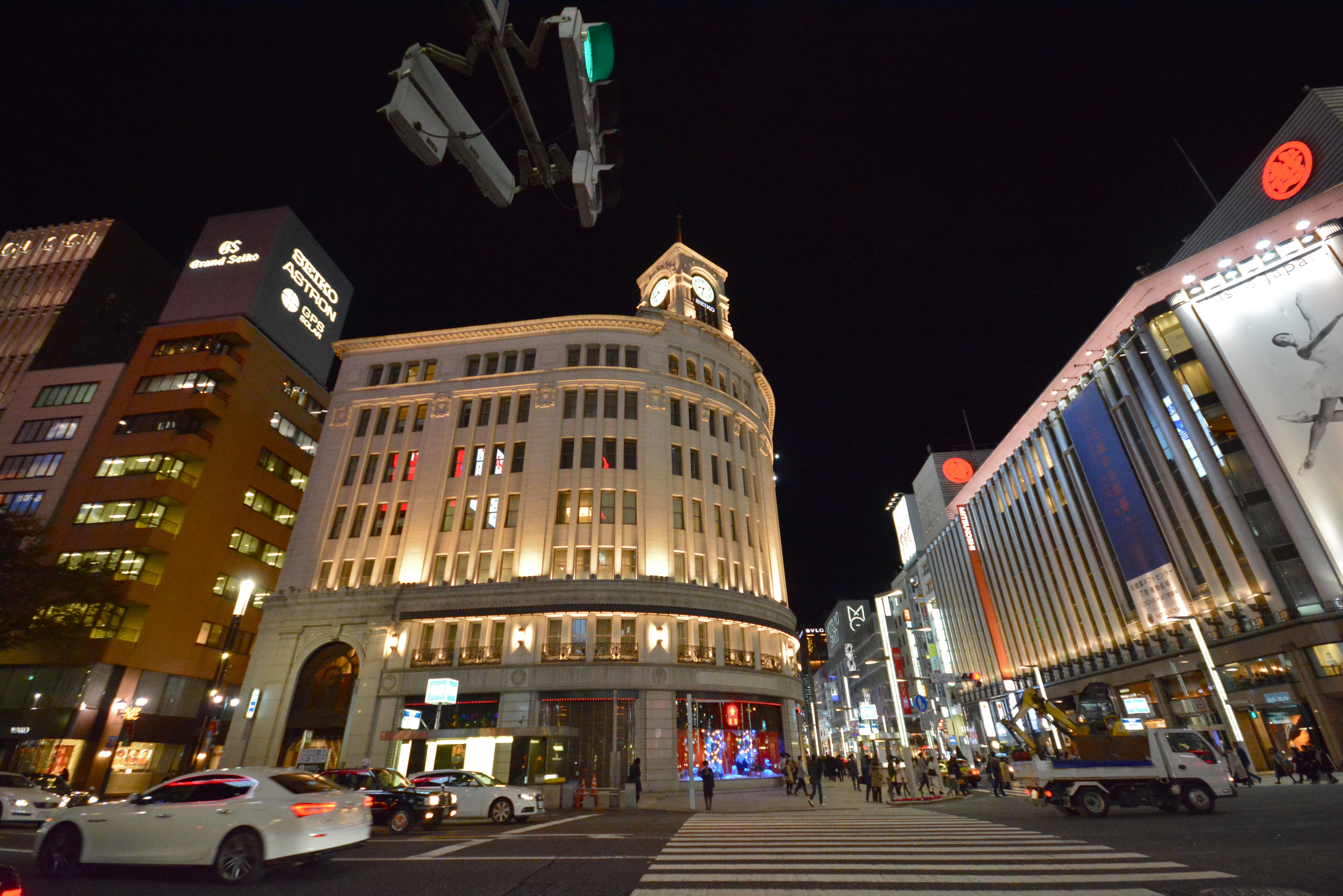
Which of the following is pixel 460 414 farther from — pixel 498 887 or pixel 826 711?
pixel 826 711

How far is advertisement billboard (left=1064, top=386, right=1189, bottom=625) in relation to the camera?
38.6 m

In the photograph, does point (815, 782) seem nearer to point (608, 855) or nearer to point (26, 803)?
point (608, 855)

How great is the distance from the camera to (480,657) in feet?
106

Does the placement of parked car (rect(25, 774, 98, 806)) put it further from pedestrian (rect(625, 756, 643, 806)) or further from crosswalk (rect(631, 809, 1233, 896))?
crosswalk (rect(631, 809, 1233, 896))

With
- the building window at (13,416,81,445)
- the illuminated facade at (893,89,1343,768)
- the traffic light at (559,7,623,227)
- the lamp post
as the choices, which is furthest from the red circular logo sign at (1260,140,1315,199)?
the building window at (13,416,81,445)

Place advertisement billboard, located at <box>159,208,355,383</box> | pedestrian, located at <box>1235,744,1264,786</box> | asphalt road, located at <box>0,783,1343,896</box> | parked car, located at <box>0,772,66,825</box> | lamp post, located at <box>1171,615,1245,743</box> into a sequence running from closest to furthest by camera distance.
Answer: asphalt road, located at <box>0,783,1343,896</box> < parked car, located at <box>0,772,66,825</box> < pedestrian, located at <box>1235,744,1264,786</box> < lamp post, located at <box>1171,615,1245,743</box> < advertisement billboard, located at <box>159,208,355,383</box>

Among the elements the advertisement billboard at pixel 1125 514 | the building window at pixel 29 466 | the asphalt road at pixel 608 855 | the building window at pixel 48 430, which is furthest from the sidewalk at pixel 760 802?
the building window at pixel 48 430

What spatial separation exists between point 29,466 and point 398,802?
48.7 metres

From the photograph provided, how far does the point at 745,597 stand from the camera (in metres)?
37.0

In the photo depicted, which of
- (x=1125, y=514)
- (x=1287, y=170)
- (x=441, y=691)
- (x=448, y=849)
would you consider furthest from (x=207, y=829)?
(x=1287, y=170)

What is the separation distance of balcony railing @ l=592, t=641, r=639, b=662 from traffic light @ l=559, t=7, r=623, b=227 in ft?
95.2

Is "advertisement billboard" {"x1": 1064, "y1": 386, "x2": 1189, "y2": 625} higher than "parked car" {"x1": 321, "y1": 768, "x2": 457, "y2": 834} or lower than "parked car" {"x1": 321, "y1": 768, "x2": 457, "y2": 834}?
higher

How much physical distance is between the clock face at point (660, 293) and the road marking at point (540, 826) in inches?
1518

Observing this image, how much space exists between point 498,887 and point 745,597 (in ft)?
99.5
